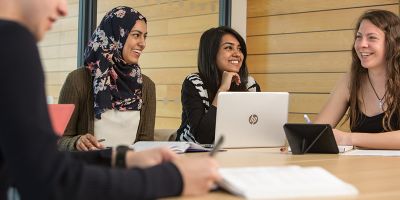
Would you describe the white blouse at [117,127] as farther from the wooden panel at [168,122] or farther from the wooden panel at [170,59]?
the wooden panel at [170,59]

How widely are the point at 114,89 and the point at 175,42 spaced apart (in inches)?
85.6

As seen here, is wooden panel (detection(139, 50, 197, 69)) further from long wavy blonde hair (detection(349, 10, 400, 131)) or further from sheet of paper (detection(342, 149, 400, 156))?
sheet of paper (detection(342, 149, 400, 156))

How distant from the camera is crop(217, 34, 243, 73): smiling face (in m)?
3.44

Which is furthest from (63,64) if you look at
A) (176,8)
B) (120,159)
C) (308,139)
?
(120,159)

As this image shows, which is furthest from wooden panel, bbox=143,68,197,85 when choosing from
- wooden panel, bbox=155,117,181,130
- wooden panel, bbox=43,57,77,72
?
wooden panel, bbox=43,57,77,72

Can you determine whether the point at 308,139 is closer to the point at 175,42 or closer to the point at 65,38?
the point at 65,38

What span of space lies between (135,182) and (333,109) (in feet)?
6.96

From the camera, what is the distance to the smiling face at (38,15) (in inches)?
37.0

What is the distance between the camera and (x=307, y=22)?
4.60m

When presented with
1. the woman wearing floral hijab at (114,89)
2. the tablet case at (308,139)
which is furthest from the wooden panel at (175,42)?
the tablet case at (308,139)

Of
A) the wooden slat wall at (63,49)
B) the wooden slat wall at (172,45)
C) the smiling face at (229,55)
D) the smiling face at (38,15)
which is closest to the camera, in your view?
the smiling face at (38,15)

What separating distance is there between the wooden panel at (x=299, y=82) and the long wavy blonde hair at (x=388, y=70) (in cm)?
157

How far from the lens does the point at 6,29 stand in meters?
0.86

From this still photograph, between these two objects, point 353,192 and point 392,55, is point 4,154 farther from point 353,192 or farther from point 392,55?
point 392,55
